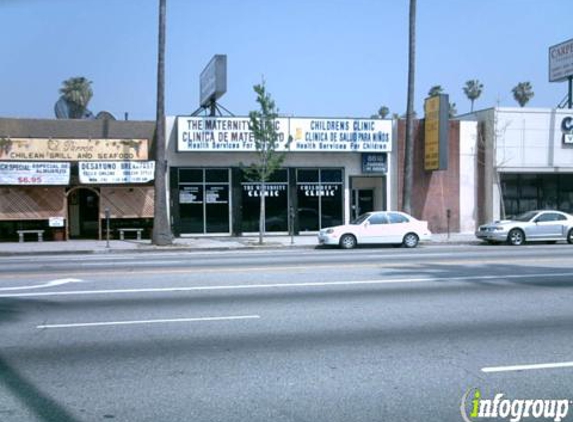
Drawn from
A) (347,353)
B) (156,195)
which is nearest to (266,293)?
(347,353)

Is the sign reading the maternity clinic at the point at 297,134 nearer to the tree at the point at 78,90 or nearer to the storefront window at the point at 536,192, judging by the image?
the storefront window at the point at 536,192

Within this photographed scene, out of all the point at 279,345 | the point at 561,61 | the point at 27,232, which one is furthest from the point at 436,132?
the point at 279,345

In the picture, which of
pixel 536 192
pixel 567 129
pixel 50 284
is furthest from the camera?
pixel 536 192

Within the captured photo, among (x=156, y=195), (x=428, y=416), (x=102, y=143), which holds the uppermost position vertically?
(x=102, y=143)

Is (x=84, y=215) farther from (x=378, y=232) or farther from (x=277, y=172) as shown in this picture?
(x=378, y=232)

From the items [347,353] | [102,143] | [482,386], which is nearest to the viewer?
[482,386]

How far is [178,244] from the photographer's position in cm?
2364

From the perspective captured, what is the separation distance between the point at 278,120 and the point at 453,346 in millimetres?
20073

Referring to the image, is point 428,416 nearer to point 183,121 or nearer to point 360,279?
point 360,279

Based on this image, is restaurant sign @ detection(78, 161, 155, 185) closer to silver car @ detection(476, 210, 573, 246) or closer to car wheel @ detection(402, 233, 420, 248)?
car wheel @ detection(402, 233, 420, 248)

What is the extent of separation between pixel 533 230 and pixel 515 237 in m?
0.74

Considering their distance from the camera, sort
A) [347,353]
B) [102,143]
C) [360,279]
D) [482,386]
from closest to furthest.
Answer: [482,386] → [347,353] → [360,279] → [102,143]

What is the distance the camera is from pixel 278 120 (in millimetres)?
26391

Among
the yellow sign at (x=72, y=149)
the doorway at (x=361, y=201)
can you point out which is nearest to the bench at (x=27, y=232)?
the yellow sign at (x=72, y=149)
